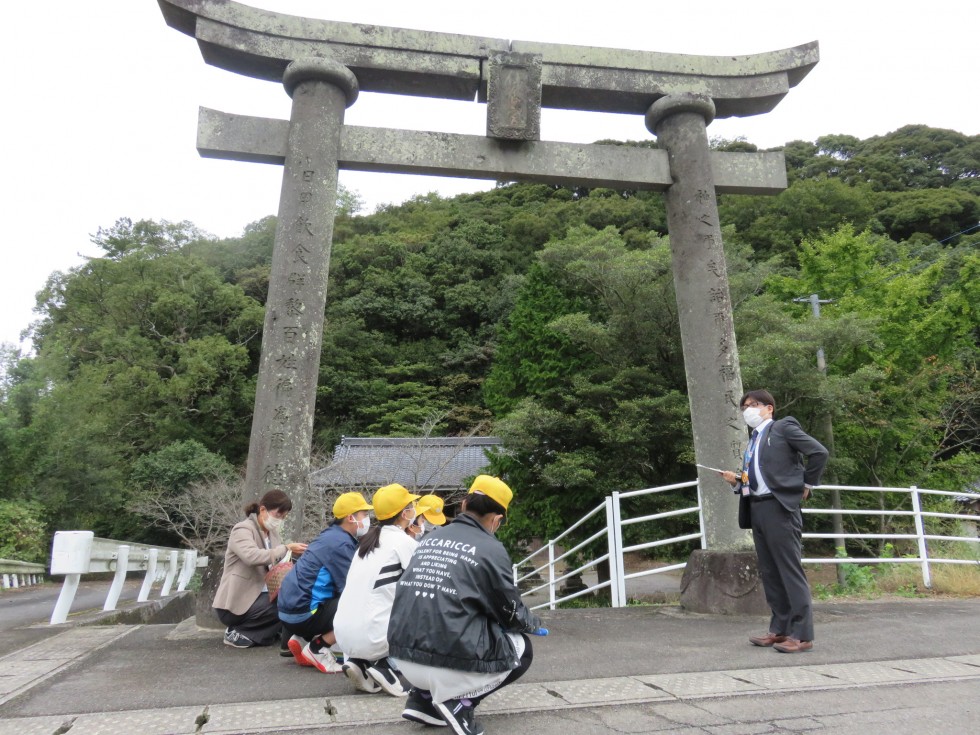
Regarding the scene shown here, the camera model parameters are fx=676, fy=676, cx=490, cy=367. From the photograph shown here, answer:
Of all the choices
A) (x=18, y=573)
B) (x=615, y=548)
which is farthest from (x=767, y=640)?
(x=18, y=573)

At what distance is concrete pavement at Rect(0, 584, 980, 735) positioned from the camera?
2.91 metres

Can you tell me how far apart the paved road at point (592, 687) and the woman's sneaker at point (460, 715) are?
21cm

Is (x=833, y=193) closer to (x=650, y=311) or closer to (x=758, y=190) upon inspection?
(x=650, y=311)

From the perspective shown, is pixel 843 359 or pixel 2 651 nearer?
pixel 2 651

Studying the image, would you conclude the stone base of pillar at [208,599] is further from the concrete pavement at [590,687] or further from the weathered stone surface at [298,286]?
the weathered stone surface at [298,286]

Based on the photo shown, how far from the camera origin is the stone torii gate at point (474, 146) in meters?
6.25

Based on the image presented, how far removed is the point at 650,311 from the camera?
1319 cm

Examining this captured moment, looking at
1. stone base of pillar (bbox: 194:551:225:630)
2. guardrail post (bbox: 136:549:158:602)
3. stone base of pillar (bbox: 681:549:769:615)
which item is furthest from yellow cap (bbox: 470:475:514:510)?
guardrail post (bbox: 136:549:158:602)

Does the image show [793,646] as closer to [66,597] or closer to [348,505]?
[348,505]

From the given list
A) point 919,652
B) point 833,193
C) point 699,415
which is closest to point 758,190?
point 699,415

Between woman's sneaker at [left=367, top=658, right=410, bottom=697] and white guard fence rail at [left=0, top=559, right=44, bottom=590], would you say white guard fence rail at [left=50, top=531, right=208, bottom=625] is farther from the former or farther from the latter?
white guard fence rail at [left=0, top=559, right=44, bottom=590]

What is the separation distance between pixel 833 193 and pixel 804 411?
20.6m

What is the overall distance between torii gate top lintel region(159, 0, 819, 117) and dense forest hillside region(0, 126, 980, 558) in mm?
5438

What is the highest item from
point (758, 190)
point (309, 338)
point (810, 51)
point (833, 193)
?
point (833, 193)
